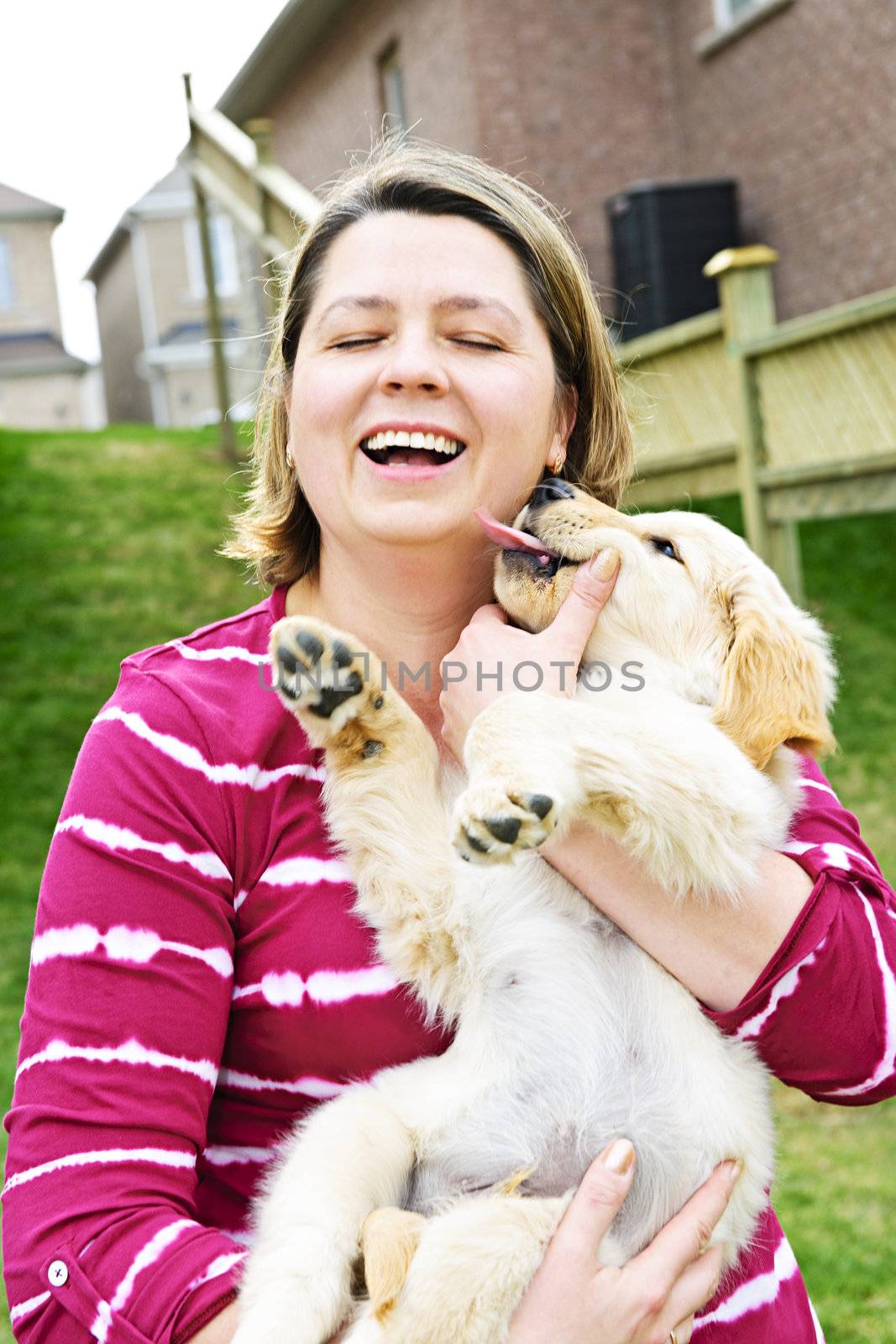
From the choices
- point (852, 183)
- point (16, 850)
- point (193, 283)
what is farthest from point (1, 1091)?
point (193, 283)

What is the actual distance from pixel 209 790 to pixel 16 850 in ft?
14.4

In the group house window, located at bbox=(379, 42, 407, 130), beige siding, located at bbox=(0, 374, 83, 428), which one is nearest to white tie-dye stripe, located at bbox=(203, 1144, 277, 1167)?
house window, located at bbox=(379, 42, 407, 130)

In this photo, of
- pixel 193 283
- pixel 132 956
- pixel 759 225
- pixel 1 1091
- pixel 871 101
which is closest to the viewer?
pixel 132 956

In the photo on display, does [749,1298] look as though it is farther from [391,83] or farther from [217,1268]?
[391,83]

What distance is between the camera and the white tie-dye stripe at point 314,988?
5.80 ft

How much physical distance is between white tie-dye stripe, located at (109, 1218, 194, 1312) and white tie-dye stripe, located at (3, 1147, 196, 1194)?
81mm

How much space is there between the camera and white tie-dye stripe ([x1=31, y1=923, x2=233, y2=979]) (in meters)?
1.64

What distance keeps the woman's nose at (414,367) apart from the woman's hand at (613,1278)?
1107 millimetres

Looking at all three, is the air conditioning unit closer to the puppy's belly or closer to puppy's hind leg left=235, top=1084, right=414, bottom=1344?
the puppy's belly

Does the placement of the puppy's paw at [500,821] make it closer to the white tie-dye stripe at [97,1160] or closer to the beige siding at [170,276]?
the white tie-dye stripe at [97,1160]

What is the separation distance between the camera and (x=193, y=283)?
31828mm

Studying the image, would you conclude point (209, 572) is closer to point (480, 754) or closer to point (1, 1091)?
point (1, 1091)

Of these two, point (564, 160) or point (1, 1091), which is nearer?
point (1, 1091)

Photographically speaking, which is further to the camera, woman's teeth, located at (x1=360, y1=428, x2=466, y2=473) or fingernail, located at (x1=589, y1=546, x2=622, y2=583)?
fingernail, located at (x1=589, y1=546, x2=622, y2=583)
